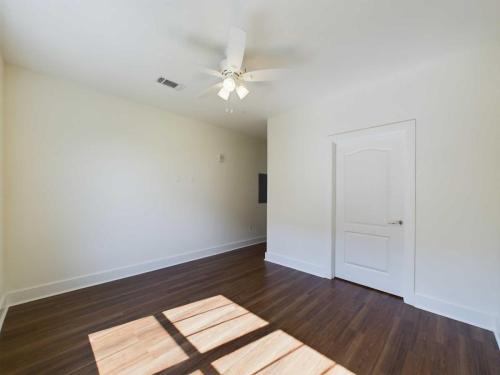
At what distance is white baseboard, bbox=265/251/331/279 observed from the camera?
11.2 feet

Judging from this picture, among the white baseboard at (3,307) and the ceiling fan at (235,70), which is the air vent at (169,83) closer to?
the ceiling fan at (235,70)

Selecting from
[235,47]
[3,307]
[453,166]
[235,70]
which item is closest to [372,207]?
[453,166]

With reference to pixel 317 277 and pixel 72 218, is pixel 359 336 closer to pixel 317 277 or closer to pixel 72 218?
pixel 317 277

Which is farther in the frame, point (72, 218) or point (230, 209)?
point (230, 209)

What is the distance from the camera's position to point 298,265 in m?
3.72

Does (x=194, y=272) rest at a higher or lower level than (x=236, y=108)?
lower

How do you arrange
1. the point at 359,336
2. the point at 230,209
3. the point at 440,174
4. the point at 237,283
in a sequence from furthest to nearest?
1. the point at 230,209
2. the point at 237,283
3. the point at 440,174
4. the point at 359,336

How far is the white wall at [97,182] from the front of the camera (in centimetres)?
259

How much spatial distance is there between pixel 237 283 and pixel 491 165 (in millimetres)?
3196

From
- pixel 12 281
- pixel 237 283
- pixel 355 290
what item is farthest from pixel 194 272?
pixel 355 290

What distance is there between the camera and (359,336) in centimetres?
203

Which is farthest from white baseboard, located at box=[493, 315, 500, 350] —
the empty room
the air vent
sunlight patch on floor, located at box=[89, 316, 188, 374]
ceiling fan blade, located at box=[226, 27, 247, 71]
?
the air vent

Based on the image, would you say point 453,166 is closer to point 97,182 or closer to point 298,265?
point 298,265

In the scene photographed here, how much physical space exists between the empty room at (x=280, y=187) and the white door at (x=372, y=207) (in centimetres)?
3
